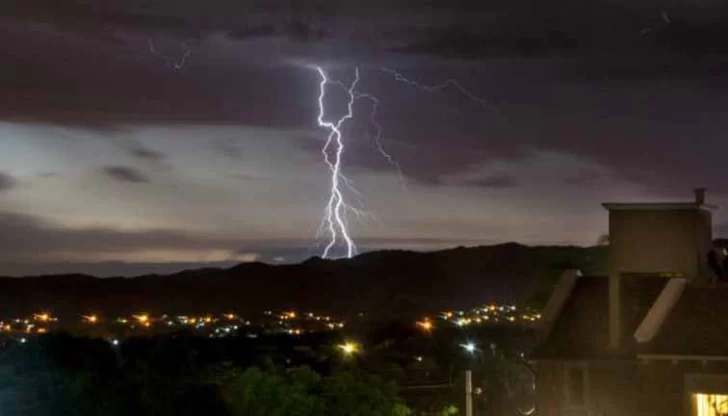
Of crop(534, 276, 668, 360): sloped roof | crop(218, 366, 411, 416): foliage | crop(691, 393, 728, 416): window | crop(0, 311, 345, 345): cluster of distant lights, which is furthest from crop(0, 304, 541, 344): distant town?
crop(691, 393, 728, 416): window

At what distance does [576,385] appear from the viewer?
27.6m

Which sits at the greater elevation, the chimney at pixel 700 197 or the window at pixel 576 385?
the chimney at pixel 700 197

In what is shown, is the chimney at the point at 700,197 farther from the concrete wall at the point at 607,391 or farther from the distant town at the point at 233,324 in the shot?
the distant town at the point at 233,324

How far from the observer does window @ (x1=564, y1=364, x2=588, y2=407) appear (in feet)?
89.4

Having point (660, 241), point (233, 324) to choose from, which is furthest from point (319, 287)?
point (660, 241)

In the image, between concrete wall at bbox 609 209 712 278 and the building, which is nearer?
the building

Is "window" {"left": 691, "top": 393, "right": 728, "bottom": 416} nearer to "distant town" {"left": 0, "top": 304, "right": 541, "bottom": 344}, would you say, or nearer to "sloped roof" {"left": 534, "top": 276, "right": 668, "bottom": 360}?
"sloped roof" {"left": 534, "top": 276, "right": 668, "bottom": 360}

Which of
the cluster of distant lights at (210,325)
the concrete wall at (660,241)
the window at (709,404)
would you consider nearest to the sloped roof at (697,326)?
the window at (709,404)

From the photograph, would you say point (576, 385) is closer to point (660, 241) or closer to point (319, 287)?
point (660, 241)

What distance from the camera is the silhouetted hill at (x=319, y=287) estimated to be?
13288 cm

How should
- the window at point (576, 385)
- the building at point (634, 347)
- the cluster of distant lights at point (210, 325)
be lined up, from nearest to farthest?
1. the building at point (634, 347)
2. the window at point (576, 385)
3. the cluster of distant lights at point (210, 325)

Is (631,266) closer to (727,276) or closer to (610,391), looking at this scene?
(727,276)

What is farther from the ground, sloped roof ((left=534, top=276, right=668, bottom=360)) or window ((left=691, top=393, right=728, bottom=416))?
sloped roof ((left=534, top=276, right=668, bottom=360))

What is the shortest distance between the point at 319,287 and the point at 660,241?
11875cm
